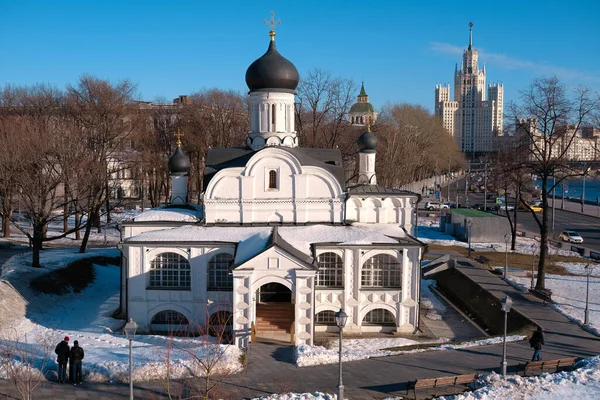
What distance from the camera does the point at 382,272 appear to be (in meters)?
21.4

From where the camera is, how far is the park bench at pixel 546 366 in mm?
15336

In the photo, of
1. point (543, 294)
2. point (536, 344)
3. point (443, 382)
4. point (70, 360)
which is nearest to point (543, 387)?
point (536, 344)

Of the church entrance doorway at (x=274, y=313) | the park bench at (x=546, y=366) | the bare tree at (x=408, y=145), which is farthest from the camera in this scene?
the bare tree at (x=408, y=145)

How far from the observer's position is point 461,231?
1713 inches

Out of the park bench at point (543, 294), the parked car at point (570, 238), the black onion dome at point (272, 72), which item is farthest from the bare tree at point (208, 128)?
the park bench at point (543, 294)

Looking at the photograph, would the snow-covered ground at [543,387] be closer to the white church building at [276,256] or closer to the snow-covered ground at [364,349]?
the snow-covered ground at [364,349]

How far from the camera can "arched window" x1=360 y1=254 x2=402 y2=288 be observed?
837 inches

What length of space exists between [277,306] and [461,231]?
26.0 meters

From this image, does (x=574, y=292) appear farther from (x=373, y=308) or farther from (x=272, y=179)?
(x=272, y=179)

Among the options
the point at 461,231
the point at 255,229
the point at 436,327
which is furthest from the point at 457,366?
the point at 461,231

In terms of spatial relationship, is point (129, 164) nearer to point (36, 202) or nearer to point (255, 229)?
point (36, 202)

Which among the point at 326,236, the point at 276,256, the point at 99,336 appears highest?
the point at 326,236

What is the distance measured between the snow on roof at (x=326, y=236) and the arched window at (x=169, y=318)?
16.0ft

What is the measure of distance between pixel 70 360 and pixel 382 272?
11.3 meters
